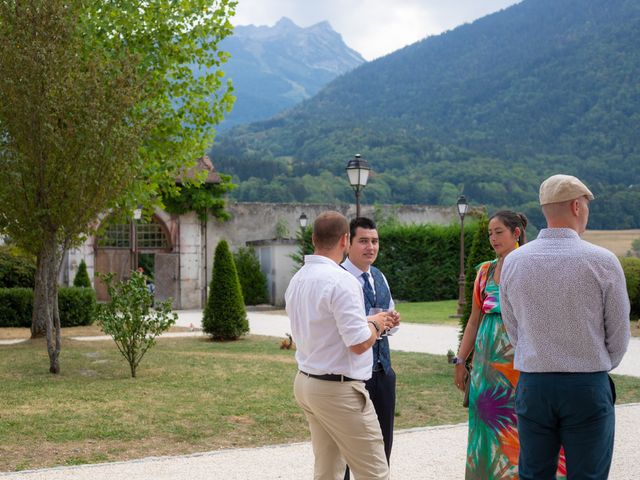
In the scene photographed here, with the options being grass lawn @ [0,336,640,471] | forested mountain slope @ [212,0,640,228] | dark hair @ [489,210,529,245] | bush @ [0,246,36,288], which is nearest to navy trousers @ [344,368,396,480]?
dark hair @ [489,210,529,245]

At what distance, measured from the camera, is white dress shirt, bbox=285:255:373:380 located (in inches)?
144

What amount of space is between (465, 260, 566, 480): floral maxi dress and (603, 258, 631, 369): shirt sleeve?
1113 mm

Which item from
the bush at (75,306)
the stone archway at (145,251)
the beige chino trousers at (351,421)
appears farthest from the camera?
the stone archway at (145,251)

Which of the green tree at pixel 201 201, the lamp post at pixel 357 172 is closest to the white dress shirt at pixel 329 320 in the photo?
the lamp post at pixel 357 172

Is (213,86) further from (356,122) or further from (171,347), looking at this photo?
(356,122)

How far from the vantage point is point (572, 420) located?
322 cm

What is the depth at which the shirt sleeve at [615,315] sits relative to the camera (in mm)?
3246

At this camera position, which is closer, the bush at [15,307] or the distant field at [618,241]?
the bush at [15,307]

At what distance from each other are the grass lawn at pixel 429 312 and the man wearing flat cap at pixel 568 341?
638 inches

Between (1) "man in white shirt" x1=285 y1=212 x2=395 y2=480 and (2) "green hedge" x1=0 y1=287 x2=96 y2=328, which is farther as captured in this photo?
(2) "green hedge" x1=0 y1=287 x2=96 y2=328

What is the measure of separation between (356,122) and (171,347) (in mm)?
81432

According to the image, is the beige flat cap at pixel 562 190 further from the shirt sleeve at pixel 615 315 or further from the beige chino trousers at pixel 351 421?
the beige chino trousers at pixel 351 421

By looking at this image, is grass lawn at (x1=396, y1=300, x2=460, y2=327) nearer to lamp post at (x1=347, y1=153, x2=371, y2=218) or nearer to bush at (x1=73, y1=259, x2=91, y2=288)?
lamp post at (x1=347, y1=153, x2=371, y2=218)

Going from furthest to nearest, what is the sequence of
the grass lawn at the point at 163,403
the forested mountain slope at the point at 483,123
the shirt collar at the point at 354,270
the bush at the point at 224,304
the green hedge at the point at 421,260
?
1. the forested mountain slope at the point at 483,123
2. the green hedge at the point at 421,260
3. the bush at the point at 224,304
4. the grass lawn at the point at 163,403
5. the shirt collar at the point at 354,270
